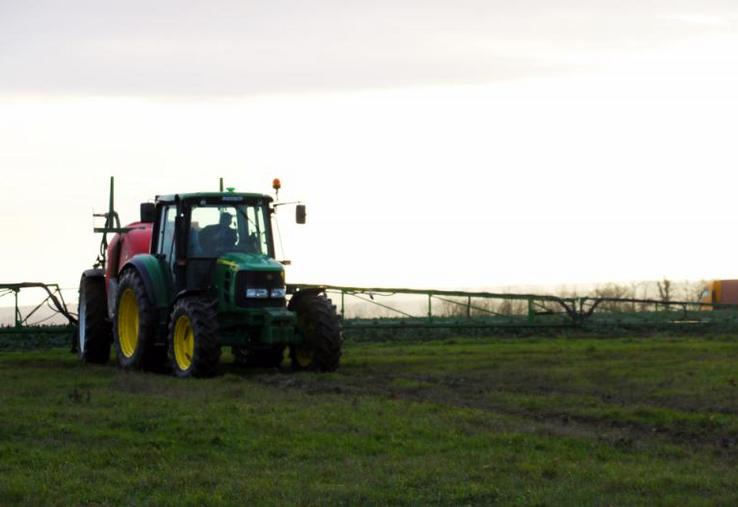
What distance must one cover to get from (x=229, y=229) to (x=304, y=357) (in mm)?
2291

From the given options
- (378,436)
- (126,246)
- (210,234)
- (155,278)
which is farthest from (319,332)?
(378,436)

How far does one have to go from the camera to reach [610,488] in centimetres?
1031

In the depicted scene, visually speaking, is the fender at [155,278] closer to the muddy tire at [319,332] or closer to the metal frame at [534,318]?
the muddy tire at [319,332]

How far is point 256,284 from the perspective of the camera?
1992cm

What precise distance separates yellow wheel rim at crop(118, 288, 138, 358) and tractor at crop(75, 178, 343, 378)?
2 centimetres

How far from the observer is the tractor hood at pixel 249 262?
19.9 metres

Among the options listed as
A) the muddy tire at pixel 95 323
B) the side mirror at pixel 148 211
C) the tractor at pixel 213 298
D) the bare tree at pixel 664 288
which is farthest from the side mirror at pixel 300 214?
the bare tree at pixel 664 288

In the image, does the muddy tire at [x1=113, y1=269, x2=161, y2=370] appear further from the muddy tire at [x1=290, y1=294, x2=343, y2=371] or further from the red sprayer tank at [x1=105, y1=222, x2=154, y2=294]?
the muddy tire at [x1=290, y1=294, x2=343, y2=371]

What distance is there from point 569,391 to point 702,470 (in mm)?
6384

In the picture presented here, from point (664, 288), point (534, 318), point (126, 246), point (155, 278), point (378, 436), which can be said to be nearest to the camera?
point (378, 436)

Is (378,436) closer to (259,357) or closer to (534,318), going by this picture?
(259,357)

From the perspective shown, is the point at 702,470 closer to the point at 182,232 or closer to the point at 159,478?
the point at 159,478

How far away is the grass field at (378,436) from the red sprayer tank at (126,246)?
2.93 metres

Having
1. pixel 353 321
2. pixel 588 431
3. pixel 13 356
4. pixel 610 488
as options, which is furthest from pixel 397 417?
pixel 353 321
